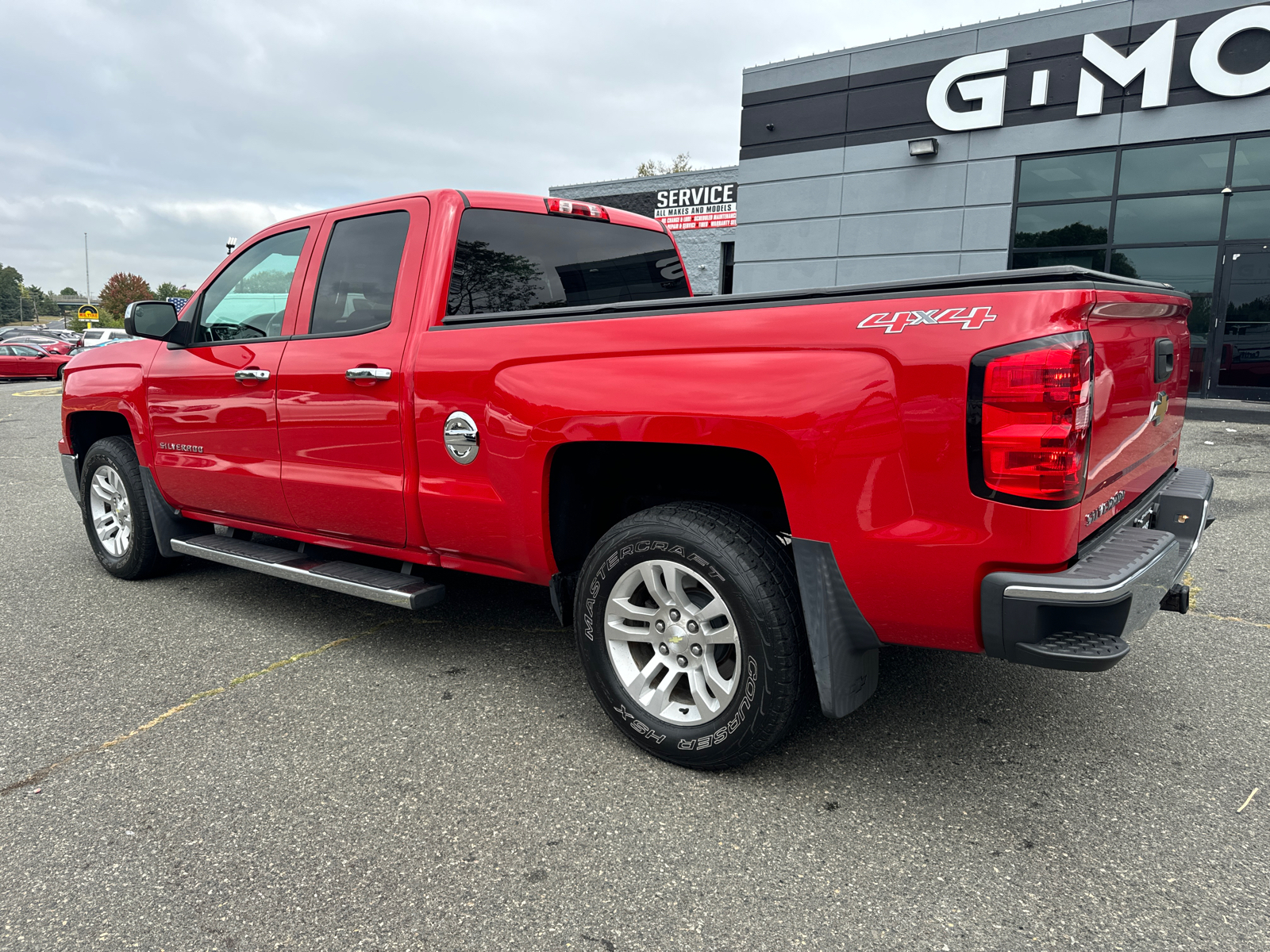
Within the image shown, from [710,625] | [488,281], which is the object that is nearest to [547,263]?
[488,281]

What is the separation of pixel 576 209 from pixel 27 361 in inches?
1061

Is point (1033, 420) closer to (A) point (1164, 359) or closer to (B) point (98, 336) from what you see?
(A) point (1164, 359)

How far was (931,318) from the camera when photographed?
6.86ft

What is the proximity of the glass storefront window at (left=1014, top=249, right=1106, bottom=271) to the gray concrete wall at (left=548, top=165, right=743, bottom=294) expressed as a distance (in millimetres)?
10028

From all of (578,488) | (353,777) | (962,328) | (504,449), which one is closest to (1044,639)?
(962,328)

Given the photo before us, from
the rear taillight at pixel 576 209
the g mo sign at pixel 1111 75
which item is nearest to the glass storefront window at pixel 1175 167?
the g mo sign at pixel 1111 75

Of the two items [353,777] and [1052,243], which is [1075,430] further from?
[1052,243]

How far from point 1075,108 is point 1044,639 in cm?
1539

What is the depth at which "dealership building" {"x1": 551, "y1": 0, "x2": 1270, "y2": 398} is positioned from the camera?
1352cm

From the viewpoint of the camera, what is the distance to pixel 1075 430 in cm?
201

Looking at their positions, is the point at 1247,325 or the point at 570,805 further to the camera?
the point at 1247,325

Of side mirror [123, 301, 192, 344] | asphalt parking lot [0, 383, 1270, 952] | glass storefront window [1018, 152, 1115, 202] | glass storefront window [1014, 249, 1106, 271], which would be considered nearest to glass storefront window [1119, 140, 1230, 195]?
glass storefront window [1018, 152, 1115, 202]

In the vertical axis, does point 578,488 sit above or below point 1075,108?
below

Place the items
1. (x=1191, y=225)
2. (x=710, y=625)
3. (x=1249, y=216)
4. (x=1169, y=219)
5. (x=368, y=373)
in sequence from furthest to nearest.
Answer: (x=1169, y=219) < (x=1191, y=225) < (x=1249, y=216) < (x=368, y=373) < (x=710, y=625)
